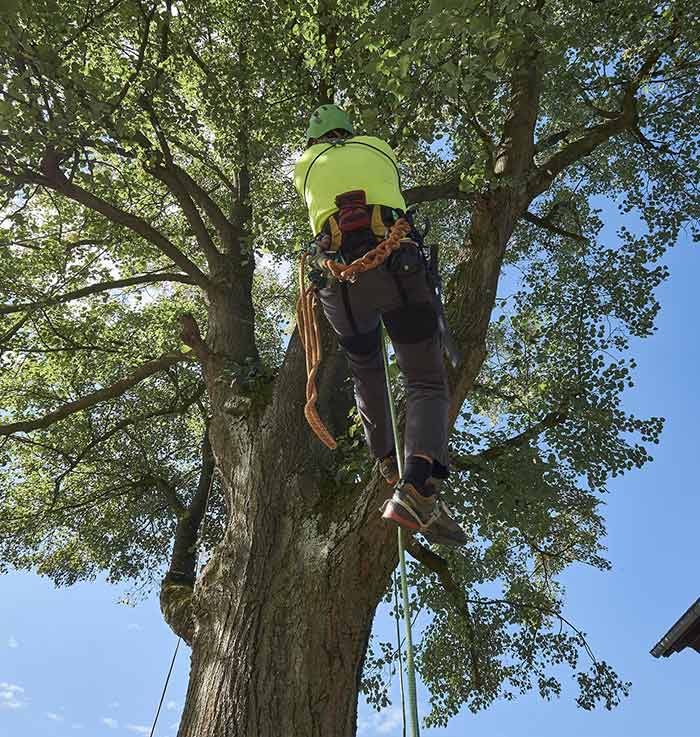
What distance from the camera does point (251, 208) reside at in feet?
27.9

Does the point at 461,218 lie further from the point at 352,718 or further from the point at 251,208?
the point at 352,718

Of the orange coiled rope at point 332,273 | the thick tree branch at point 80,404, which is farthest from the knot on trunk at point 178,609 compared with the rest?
the orange coiled rope at point 332,273

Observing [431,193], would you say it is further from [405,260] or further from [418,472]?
[418,472]

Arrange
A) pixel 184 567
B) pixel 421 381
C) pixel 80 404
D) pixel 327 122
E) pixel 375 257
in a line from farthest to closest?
pixel 184 567
pixel 80 404
pixel 327 122
pixel 421 381
pixel 375 257

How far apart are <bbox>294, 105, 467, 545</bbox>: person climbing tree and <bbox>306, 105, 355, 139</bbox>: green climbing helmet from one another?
0.65 ft

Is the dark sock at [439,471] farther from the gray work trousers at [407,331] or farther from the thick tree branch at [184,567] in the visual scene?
the thick tree branch at [184,567]

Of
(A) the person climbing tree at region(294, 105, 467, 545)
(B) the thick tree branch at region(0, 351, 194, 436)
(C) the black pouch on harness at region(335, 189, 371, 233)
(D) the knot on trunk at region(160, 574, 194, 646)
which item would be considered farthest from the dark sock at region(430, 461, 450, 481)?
(B) the thick tree branch at region(0, 351, 194, 436)

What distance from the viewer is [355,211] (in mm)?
3111

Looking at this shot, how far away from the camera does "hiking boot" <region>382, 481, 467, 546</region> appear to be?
2.73m

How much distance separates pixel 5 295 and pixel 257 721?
656cm

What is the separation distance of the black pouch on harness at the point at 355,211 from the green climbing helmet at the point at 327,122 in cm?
63

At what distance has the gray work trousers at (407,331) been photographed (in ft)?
9.84

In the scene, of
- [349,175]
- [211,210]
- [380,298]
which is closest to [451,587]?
[380,298]

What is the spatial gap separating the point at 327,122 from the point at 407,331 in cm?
136
